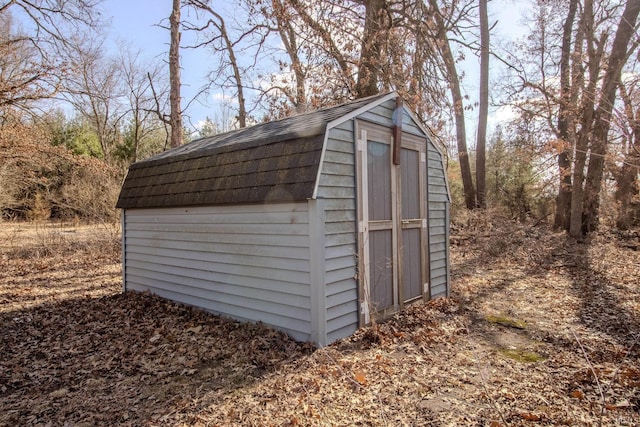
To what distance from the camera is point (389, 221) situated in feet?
17.4

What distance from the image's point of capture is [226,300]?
5359 mm

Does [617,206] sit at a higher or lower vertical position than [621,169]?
lower

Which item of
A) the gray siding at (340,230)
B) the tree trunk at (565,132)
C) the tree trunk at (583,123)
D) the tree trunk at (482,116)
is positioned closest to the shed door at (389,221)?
the gray siding at (340,230)

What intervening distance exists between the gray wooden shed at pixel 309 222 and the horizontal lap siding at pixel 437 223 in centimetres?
3

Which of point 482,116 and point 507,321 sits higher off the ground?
point 482,116

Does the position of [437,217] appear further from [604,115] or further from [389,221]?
[604,115]

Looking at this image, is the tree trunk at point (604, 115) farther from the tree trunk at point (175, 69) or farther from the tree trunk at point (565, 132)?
the tree trunk at point (175, 69)

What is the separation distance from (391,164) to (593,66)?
9.39m

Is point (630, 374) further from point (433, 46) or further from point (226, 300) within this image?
point (433, 46)

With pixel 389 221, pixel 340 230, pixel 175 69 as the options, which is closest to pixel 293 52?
pixel 175 69

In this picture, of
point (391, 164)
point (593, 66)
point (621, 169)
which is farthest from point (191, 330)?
point (621, 169)

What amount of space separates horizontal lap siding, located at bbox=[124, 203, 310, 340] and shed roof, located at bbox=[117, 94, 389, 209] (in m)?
0.20

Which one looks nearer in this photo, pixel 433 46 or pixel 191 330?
pixel 191 330

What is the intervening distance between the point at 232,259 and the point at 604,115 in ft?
37.3
